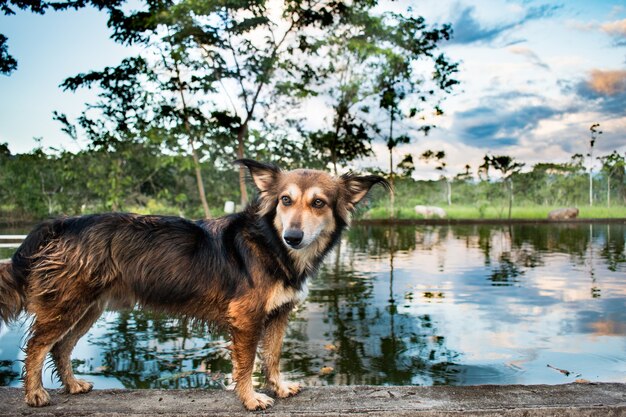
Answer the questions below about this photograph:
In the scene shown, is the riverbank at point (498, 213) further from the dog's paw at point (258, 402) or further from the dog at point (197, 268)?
the dog's paw at point (258, 402)

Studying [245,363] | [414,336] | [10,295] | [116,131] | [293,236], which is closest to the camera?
[293,236]

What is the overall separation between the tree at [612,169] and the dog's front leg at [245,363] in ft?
100

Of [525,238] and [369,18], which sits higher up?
[369,18]

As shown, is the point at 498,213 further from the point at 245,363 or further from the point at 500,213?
the point at 245,363

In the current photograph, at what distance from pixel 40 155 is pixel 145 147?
4137 mm

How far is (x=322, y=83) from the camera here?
22.9 meters

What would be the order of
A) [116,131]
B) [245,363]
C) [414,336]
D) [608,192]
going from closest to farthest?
[245,363] → [414,336] → [116,131] → [608,192]

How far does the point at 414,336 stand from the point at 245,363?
311 centimetres

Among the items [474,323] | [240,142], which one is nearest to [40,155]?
[240,142]

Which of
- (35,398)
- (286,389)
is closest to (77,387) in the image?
(35,398)

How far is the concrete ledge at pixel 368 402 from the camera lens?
10.2ft

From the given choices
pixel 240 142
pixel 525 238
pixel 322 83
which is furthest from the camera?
pixel 322 83

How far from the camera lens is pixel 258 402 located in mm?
3236

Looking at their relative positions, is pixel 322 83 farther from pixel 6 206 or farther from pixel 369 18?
pixel 6 206
